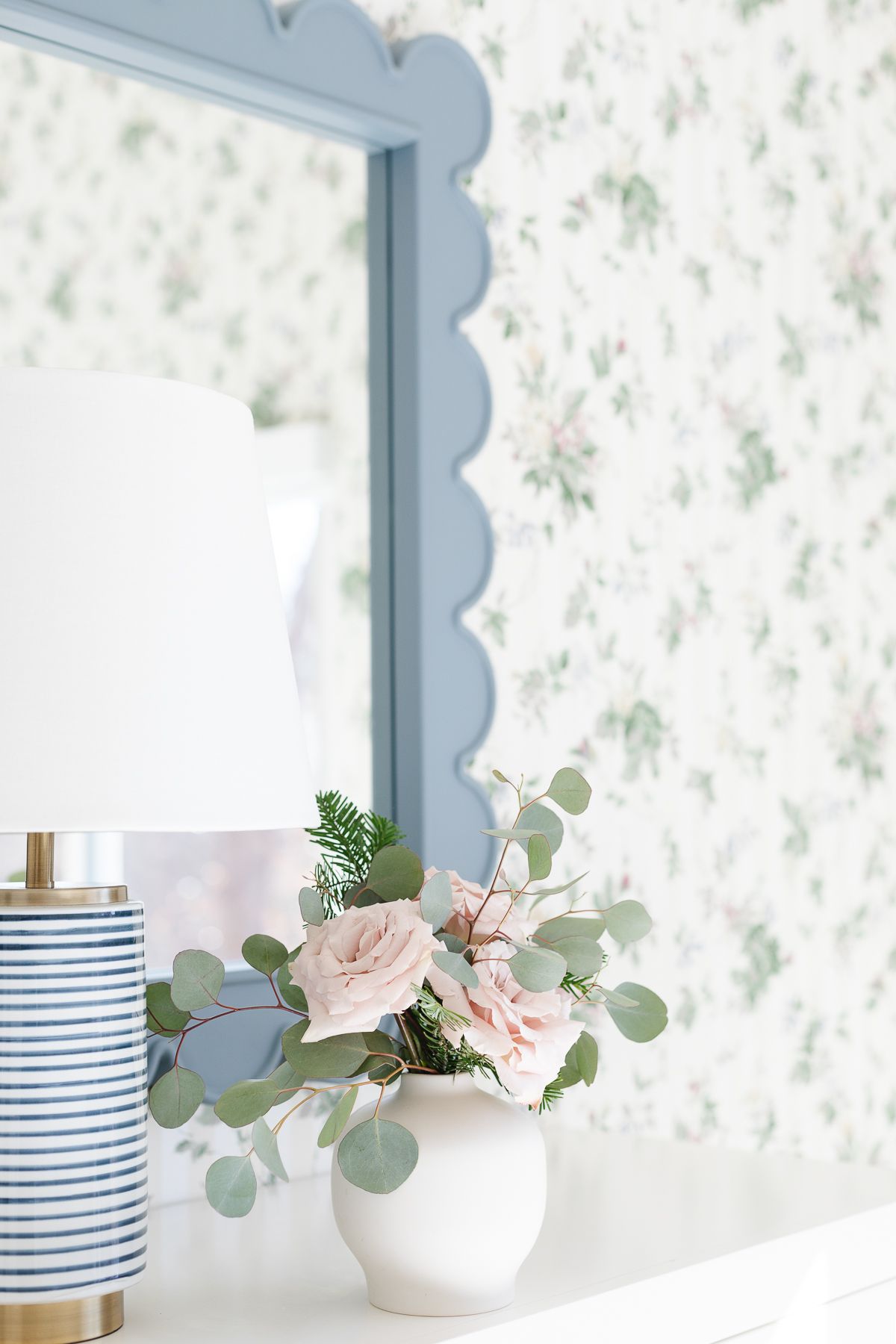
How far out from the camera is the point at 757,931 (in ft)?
5.68

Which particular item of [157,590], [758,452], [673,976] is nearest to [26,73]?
[157,590]

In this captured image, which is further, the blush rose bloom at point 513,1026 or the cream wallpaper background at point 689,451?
the cream wallpaper background at point 689,451

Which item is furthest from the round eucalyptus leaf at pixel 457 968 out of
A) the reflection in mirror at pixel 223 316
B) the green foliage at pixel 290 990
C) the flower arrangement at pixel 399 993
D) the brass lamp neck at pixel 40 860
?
the reflection in mirror at pixel 223 316

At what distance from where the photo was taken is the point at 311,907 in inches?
35.0

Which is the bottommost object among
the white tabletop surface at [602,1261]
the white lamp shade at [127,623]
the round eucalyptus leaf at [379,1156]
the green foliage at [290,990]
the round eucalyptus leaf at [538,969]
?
the white tabletop surface at [602,1261]

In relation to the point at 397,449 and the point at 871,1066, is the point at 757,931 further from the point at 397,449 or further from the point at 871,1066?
the point at 397,449

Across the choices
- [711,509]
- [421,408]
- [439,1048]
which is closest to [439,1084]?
[439,1048]

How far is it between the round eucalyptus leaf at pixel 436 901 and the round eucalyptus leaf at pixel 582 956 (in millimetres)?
76

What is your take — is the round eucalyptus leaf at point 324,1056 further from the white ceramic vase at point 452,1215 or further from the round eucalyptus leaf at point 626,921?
the round eucalyptus leaf at point 626,921

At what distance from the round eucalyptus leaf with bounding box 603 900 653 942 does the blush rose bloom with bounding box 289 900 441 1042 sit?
13 centimetres

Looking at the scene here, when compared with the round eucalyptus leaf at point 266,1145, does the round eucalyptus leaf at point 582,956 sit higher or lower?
higher

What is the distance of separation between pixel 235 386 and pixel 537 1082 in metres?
0.67

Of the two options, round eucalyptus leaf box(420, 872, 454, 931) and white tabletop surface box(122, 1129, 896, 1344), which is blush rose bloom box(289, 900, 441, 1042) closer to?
round eucalyptus leaf box(420, 872, 454, 931)

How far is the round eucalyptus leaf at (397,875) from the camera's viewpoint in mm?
905
